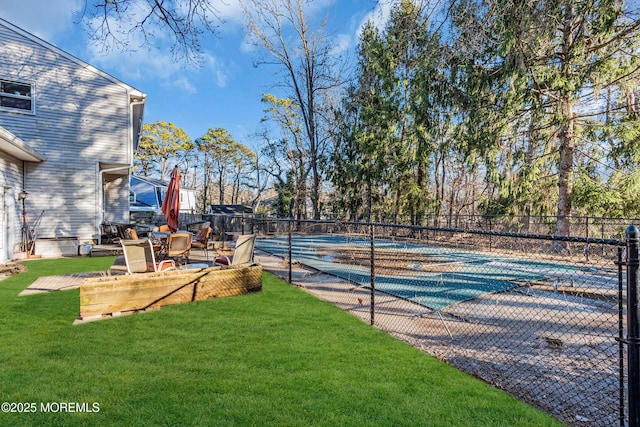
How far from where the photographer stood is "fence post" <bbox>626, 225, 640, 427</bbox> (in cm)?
181

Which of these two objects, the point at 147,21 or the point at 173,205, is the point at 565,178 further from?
the point at 147,21

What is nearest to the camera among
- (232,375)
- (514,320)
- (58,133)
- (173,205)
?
(232,375)

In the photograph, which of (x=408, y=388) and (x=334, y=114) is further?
(x=334, y=114)

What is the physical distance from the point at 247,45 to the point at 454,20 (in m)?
15.3

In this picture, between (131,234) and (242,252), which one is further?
(131,234)

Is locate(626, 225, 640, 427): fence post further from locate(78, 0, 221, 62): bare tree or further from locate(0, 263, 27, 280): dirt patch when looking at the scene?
locate(0, 263, 27, 280): dirt patch

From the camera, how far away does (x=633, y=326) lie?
1.83m

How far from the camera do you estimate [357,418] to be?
219 cm

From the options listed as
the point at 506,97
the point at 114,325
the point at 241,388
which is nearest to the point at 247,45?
the point at 506,97

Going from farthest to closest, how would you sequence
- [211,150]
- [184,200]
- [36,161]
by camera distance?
[211,150], [184,200], [36,161]

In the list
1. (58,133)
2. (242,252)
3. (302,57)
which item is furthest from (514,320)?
(302,57)

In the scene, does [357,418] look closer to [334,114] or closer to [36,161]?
[36,161]

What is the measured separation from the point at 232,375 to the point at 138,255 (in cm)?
326

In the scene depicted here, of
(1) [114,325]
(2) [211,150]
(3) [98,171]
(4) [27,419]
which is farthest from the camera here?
(2) [211,150]
